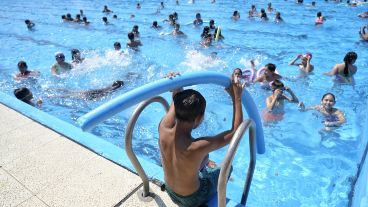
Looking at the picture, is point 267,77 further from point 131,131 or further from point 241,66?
point 131,131

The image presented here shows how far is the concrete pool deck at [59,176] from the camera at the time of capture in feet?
11.2

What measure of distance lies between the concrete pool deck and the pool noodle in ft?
4.02

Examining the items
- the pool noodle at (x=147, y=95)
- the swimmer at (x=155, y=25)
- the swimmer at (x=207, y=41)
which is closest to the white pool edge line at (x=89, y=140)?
the pool noodle at (x=147, y=95)

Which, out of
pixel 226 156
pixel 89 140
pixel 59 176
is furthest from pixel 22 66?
pixel 226 156

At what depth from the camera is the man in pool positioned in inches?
95.3

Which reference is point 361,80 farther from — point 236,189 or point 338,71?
point 236,189

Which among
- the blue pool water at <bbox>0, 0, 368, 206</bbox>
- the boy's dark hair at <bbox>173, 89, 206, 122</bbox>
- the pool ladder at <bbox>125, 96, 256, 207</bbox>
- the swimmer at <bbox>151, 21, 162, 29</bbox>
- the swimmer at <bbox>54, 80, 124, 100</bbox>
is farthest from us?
the swimmer at <bbox>151, 21, 162, 29</bbox>

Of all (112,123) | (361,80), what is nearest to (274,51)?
(361,80)

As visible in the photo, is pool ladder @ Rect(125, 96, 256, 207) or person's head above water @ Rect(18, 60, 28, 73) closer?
pool ladder @ Rect(125, 96, 256, 207)

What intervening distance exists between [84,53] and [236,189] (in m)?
10.6

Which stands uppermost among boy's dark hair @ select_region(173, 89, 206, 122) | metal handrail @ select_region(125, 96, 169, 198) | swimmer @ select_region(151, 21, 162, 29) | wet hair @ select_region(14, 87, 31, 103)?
boy's dark hair @ select_region(173, 89, 206, 122)

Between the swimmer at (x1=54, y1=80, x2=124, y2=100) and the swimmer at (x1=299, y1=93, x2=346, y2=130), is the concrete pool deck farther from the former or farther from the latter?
the swimmer at (x1=299, y1=93, x2=346, y2=130)

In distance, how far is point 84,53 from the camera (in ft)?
45.1

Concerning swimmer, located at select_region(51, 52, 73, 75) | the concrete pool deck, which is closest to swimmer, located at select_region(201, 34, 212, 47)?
swimmer, located at select_region(51, 52, 73, 75)
